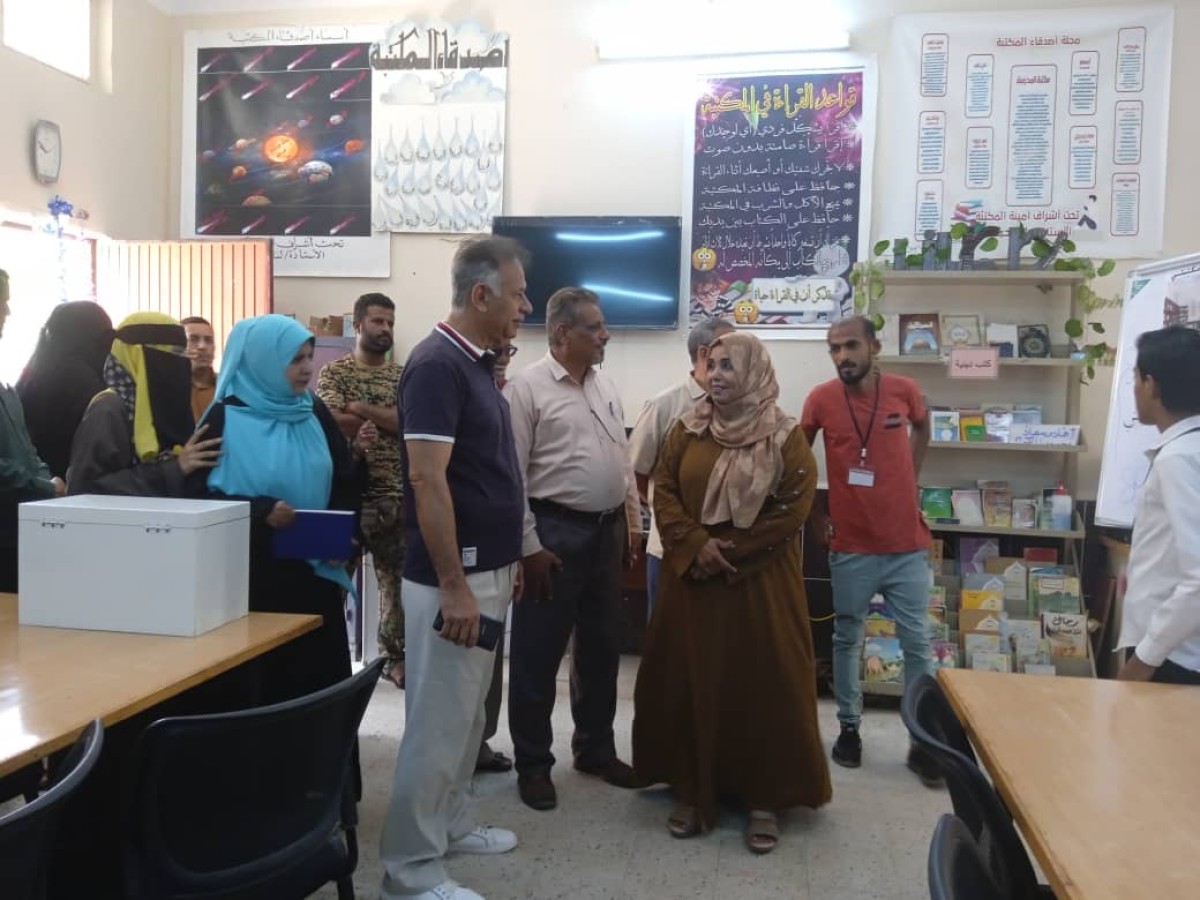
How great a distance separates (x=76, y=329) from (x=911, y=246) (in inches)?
137

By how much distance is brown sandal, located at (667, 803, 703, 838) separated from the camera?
103 inches

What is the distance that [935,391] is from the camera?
4.36 metres

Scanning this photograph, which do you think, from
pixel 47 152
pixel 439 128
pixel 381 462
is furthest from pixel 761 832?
pixel 47 152

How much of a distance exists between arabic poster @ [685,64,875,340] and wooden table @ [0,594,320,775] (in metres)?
3.03

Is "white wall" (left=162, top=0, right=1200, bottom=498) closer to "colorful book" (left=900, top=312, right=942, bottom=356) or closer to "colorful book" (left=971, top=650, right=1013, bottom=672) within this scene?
"colorful book" (left=900, top=312, right=942, bottom=356)

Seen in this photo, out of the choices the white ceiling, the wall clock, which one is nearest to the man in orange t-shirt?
the white ceiling

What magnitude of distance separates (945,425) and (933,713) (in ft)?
8.96

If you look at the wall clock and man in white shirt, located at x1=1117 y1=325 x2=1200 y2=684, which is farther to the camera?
the wall clock

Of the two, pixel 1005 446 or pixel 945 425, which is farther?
pixel 945 425

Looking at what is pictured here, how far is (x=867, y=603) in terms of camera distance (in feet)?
10.6

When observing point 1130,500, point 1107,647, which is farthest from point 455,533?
point 1107,647

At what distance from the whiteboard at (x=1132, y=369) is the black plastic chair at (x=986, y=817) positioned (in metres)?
2.08

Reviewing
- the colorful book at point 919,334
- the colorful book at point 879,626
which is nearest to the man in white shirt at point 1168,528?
the colorful book at point 879,626

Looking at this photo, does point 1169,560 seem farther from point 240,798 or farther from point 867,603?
point 240,798
